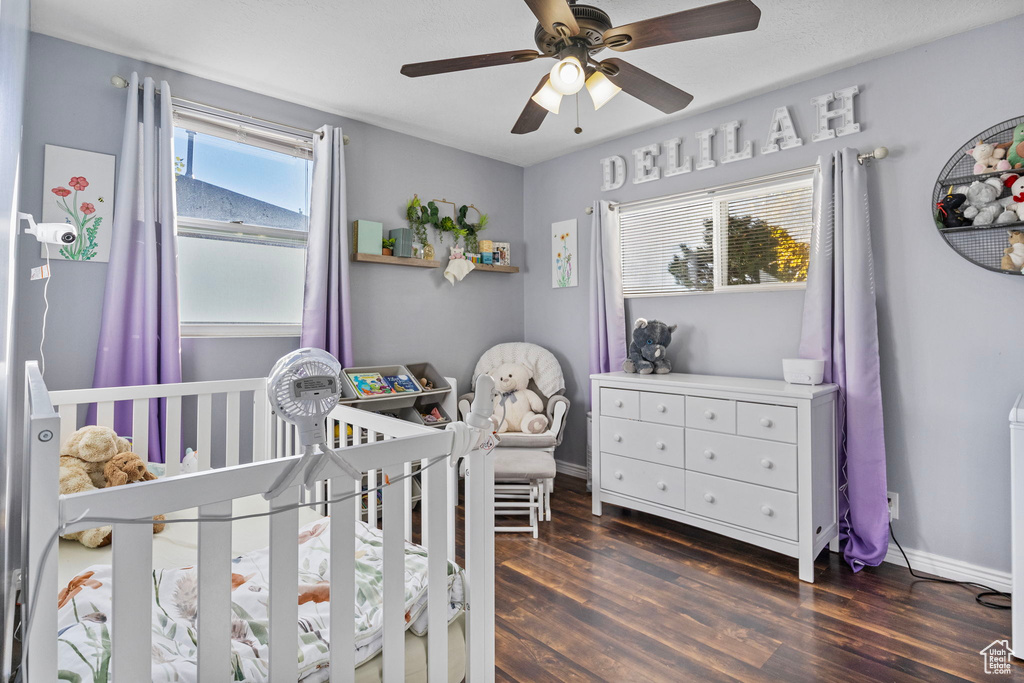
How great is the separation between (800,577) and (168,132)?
3.34 m

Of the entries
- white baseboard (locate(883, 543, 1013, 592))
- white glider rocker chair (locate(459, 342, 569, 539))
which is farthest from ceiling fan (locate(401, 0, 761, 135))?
white baseboard (locate(883, 543, 1013, 592))

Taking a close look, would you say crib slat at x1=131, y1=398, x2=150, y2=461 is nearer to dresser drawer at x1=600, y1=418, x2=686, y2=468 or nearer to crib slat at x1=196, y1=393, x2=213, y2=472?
crib slat at x1=196, y1=393, x2=213, y2=472

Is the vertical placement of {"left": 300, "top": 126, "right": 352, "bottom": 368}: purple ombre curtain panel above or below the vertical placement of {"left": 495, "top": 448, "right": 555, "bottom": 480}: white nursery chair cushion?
above

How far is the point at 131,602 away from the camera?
751mm

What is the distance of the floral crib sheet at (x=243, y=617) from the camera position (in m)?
0.94

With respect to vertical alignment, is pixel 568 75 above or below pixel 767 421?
above

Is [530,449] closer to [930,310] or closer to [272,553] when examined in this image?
[930,310]

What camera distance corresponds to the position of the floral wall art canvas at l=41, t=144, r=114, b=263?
2.21m

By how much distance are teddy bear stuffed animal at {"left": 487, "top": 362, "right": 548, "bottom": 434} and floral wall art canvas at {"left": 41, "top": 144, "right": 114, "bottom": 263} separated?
2141 mm

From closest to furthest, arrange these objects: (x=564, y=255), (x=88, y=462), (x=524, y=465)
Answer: (x=88, y=462), (x=524, y=465), (x=564, y=255)

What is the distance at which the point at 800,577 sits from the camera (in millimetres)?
2270

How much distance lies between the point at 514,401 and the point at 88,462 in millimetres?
2219

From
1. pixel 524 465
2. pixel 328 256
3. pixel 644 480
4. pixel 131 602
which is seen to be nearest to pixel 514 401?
pixel 524 465

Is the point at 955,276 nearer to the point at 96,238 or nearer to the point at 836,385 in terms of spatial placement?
the point at 836,385
